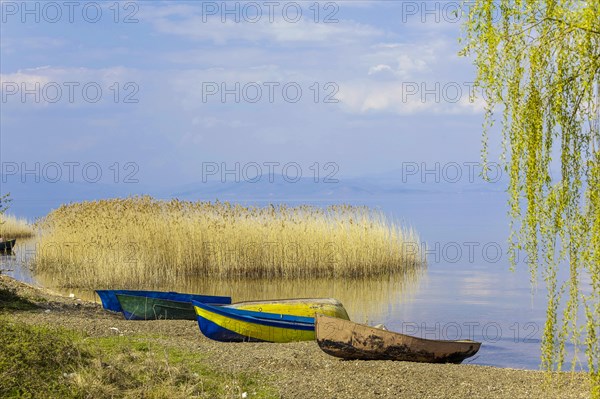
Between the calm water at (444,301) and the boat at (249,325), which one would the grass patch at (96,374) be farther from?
the calm water at (444,301)

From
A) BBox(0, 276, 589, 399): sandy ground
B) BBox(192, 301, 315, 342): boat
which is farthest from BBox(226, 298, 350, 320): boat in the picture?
BBox(0, 276, 589, 399): sandy ground

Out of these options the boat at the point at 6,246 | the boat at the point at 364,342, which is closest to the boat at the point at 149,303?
the boat at the point at 364,342

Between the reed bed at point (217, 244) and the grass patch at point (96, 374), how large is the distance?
41.6 feet

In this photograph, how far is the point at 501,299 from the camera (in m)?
22.3

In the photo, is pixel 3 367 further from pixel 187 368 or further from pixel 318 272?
pixel 318 272

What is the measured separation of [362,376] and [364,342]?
100 cm

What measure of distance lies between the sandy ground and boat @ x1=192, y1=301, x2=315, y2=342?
33.4 inches

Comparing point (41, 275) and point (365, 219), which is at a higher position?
point (365, 219)

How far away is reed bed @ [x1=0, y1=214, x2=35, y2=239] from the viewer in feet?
119

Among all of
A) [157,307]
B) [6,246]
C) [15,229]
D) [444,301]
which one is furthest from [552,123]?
[15,229]

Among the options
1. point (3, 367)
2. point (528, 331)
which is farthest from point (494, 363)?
point (3, 367)

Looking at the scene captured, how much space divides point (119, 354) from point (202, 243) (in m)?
13.4

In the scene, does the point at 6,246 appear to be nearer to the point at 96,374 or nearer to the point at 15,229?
the point at 15,229

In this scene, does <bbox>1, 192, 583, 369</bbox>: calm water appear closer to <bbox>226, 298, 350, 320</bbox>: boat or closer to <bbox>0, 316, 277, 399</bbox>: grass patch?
<bbox>226, 298, 350, 320</bbox>: boat
